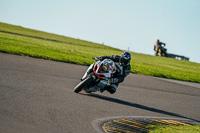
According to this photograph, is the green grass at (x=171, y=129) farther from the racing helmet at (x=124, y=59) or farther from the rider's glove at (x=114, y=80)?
the racing helmet at (x=124, y=59)

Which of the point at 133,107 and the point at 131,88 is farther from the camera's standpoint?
the point at 131,88

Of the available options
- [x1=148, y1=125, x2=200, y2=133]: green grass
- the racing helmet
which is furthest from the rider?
[x1=148, y1=125, x2=200, y2=133]: green grass

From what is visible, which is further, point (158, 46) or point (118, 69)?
point (158, 46)

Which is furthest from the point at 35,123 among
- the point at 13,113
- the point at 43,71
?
the point at 43,71

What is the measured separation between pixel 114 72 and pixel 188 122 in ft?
8.03

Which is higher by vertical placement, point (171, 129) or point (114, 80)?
point (114, 80)

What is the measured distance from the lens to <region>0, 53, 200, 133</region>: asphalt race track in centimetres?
652

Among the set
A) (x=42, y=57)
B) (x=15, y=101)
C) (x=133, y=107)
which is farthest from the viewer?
(x=42, y=57)

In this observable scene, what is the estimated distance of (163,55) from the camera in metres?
46.6

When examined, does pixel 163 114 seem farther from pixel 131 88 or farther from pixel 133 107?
pixel 131 88

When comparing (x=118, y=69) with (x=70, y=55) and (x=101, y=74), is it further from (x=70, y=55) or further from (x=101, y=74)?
(x=70, y=55)

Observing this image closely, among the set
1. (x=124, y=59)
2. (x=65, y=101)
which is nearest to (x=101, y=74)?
(x=124, y=59)

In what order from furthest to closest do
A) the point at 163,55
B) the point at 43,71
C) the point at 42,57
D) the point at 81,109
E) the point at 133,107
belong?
the point at 163,55 → the point at 42,57 → the point at 43,71 → the point at 133,107 → the point at 81,109

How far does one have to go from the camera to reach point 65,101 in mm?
8680
